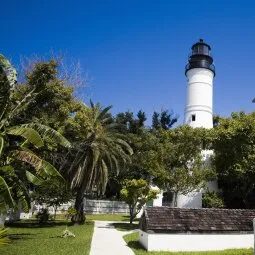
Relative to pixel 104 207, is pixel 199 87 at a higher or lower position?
higher

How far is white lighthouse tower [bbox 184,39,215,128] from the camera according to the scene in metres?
40.6

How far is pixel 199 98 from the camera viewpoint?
40.7m

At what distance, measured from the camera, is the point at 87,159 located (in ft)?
92.8

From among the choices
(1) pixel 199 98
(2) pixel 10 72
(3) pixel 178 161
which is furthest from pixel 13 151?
(1) pixel 199 98

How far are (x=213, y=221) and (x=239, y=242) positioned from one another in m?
1.71

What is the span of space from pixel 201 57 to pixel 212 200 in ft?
53.8

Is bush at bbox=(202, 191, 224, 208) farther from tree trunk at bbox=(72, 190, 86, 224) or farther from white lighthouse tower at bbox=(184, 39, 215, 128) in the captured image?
tree trunk at bbox=(72, 190, 86, 224)

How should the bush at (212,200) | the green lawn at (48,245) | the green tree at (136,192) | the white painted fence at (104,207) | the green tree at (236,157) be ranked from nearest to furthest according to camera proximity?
the green lawn at (48,245)
the green tree at (136,192)
the green tree at (236,157)
the bush at (212,200)
the white painted fence at (104,207)

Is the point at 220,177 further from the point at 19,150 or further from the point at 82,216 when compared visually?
the point at 19,150

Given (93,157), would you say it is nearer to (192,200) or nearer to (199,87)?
(192,200)

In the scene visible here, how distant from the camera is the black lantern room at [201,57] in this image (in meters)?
41.2

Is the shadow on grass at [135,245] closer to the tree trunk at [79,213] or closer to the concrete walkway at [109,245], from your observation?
the concrete walkway at [109,245]

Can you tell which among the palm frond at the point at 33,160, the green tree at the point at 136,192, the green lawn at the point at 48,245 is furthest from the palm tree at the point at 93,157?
the palm frond at the point at 33,160

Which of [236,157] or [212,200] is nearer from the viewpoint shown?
[236,157]
